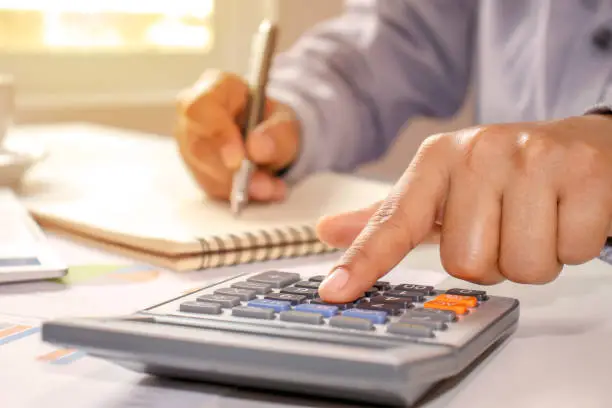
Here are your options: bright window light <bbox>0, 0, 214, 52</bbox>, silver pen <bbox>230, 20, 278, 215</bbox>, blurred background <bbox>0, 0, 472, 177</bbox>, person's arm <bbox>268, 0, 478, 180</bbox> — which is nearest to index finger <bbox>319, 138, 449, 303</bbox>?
silver pen <bbox>230, 20, 278, 215</bbox>

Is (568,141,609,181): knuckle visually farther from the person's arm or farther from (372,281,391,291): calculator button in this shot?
the person's arm

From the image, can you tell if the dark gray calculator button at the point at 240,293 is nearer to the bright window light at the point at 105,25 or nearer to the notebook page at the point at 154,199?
the notebook page at the point at 154,199

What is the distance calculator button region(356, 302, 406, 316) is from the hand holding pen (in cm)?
37

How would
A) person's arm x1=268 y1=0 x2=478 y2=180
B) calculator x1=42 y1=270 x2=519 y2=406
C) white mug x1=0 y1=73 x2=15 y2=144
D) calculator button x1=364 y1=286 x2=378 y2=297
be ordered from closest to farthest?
calculator x1=42 y1=270 x2=519 y2=406 < calculator button x1=364 y1=286 x2=378 y2=297 < white mug x1=0 y1=73 x2=15 y2=144 < person's arm x1=268 y1=0 x2=478 y2=180

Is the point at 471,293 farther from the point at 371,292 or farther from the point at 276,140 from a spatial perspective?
the point at 276,140

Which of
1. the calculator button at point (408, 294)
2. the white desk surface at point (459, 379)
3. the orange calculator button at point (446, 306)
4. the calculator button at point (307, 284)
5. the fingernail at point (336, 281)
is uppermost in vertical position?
the fingernail at point (336, 281)

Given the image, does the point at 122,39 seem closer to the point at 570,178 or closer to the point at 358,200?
the point at 358,200

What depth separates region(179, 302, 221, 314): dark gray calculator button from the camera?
357 millimetres

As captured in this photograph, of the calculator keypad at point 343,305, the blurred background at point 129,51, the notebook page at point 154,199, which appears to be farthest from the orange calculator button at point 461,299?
the blurred background at point 129,51

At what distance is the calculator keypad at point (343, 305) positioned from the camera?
0.33 meters

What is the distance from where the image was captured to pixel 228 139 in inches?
30.9

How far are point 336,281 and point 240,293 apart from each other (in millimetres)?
43

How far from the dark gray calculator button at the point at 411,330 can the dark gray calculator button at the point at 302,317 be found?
3 cm

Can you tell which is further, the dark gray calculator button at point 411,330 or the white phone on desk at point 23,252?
the white phone on desk at point 23,252
